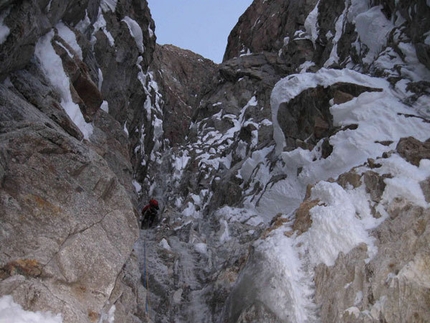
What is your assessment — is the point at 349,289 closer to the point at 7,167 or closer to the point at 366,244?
the point at 366,244

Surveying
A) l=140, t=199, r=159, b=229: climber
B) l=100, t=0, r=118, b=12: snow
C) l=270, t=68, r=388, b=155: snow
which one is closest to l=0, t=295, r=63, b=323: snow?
l=270, t=68, r=388, b=155: snow

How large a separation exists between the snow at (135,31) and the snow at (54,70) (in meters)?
11.3

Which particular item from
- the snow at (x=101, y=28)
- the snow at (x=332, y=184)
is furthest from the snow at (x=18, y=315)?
the snow at (x=101, y=28)

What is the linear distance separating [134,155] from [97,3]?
38.8 ft

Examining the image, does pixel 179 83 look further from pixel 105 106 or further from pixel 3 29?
pixel 3 29

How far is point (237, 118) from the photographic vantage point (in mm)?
38219

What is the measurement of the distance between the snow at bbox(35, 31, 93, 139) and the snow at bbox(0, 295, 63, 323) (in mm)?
8503

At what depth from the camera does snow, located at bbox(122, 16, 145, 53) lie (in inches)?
977

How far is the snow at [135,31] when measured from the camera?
81.4 feet

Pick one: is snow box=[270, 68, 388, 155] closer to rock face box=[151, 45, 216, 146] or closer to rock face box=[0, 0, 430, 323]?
rock face box=[0, 0, 430, 323]

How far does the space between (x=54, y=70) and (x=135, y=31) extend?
42.9ft

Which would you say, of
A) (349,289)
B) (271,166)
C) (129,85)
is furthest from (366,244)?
(129,85)

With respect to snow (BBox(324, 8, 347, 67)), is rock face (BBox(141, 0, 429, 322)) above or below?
below

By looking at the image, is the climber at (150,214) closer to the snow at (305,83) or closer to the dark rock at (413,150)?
the snow at (305,83)
